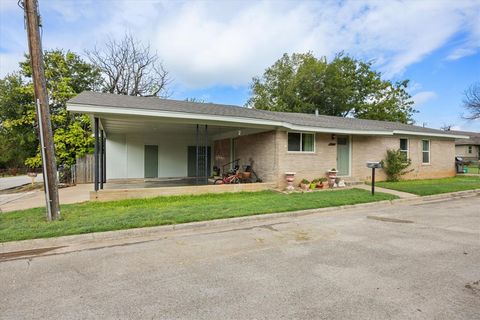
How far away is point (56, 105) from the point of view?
19625 mm

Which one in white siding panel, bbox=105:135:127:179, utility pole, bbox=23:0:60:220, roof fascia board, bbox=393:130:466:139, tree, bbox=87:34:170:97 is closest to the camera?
utility pole, bbox=23:0:60:220

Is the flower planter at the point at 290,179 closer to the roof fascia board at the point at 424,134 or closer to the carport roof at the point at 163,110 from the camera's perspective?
the carport roof at the point at 163,110

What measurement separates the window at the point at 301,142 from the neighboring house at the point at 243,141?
0.05 m

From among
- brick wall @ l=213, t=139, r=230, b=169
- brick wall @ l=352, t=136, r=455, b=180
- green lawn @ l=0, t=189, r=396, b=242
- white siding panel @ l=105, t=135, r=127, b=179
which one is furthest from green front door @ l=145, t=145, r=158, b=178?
brick wall @ l=352, t=136, r=455, b=180

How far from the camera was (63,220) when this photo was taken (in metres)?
6.19

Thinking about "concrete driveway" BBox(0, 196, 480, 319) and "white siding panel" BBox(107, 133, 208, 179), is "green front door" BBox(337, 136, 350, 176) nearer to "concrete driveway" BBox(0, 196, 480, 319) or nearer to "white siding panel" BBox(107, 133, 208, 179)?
"concrete driveway" BBox(0, 196, 480, 319)

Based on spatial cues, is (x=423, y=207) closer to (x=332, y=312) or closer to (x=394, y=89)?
(x=332, y=312)

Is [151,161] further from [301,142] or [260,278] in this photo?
[260,278]

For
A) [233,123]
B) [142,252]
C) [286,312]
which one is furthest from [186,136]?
[286,312]

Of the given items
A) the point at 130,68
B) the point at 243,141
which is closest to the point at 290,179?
the point at 243,141

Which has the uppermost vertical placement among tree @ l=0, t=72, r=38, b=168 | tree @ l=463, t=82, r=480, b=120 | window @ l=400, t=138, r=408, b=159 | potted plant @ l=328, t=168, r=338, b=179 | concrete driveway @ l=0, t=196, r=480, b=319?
tree @ l=463, t=82, r=480, b=120

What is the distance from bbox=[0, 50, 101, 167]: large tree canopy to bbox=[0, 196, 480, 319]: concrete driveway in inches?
570

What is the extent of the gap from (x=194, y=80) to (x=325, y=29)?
16781mm

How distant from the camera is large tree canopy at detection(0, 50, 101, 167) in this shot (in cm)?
1662
